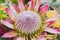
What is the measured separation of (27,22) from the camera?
42 centimetres

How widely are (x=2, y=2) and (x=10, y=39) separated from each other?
18cm

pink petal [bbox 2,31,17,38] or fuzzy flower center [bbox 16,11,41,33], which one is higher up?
fuzzy flower center [bbox 16,11,41,33]

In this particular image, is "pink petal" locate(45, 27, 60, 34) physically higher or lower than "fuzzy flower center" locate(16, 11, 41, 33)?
lower

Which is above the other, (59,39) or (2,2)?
(2,2)

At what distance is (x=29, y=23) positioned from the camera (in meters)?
0.42

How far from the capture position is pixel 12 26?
44 centimetres

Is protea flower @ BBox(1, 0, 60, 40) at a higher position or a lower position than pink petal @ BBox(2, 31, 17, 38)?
higher

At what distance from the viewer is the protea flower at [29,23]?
0.42 metres

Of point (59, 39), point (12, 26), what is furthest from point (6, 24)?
point (59, 39)

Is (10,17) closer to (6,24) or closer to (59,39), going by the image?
(6,24)

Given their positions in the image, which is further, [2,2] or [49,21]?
[2,2]

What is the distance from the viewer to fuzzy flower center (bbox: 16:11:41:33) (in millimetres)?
420

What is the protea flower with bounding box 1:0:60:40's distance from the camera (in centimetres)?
42

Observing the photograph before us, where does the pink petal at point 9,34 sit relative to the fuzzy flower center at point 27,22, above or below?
below
